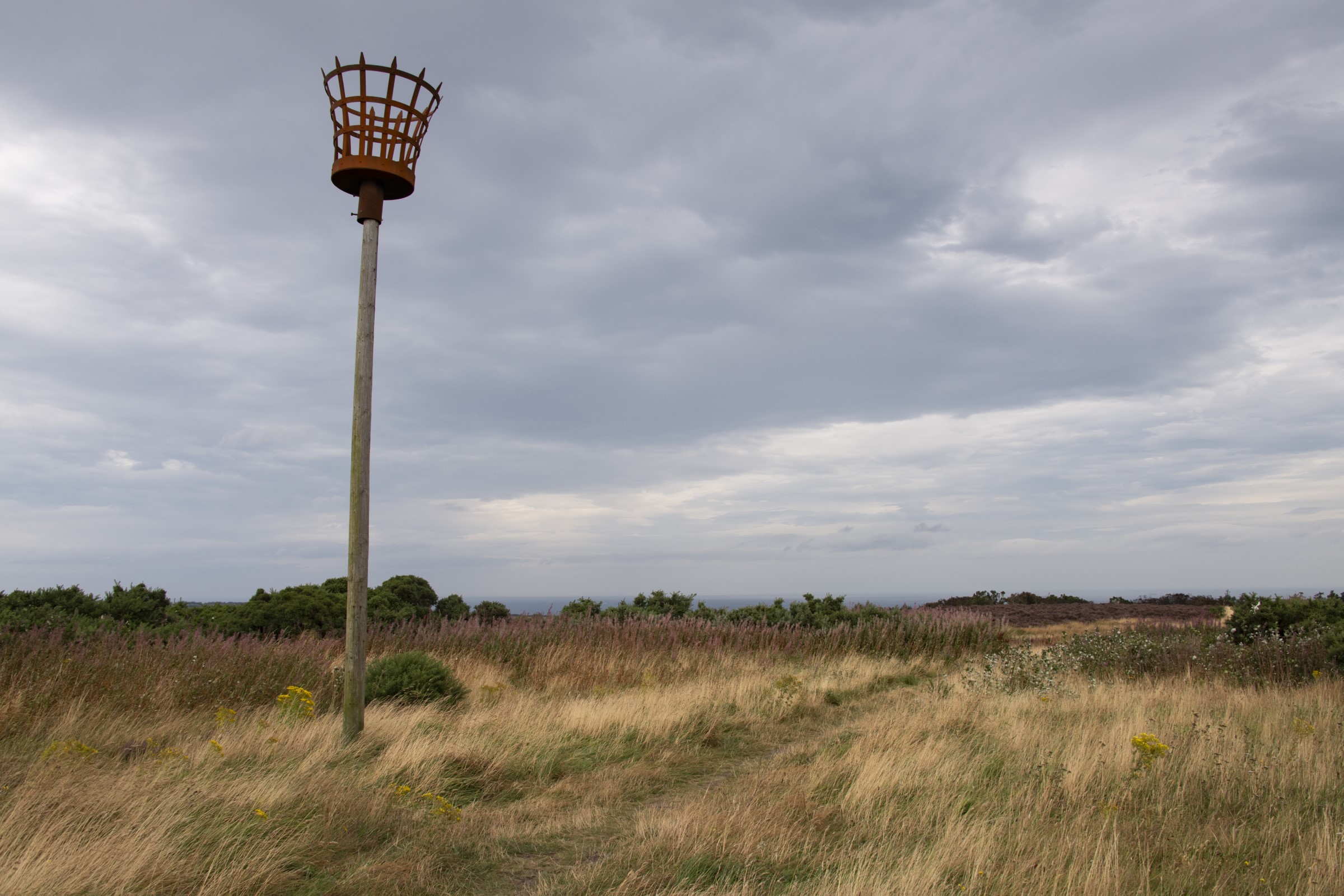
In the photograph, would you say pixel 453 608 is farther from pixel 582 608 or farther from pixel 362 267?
pixel 362 267

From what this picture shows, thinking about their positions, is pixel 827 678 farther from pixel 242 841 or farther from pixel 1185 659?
pixel 242 841

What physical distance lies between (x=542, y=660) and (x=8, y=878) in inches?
378

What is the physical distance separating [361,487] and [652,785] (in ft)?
12.7

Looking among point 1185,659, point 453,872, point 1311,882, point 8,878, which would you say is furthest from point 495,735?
point 1185,659

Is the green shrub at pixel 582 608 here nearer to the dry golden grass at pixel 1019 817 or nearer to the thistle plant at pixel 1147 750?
the dry golden grass at pixel 1019 817

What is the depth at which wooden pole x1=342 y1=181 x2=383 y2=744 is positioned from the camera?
22.7 ft

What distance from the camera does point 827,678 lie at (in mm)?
12711

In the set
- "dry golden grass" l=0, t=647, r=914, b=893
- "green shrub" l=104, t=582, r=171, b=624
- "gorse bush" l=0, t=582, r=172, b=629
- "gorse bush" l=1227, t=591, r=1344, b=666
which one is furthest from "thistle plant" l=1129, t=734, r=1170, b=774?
"green shrub" l=104, t=582, r=171, b=624

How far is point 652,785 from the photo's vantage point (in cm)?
710

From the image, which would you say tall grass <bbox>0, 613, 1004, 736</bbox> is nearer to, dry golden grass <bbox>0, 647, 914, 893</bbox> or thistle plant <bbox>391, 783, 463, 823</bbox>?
dry golden grass <bbox>0, 647, 914, 893</bbox>

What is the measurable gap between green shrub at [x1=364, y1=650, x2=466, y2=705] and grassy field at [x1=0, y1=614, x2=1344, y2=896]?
426mm

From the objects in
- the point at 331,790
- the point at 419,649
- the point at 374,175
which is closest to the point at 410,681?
the point at 331,790

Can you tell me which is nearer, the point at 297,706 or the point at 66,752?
the point at 66,752

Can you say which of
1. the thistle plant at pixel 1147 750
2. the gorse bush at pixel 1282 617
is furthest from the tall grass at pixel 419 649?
the thistle plant at pixel 1147 750
